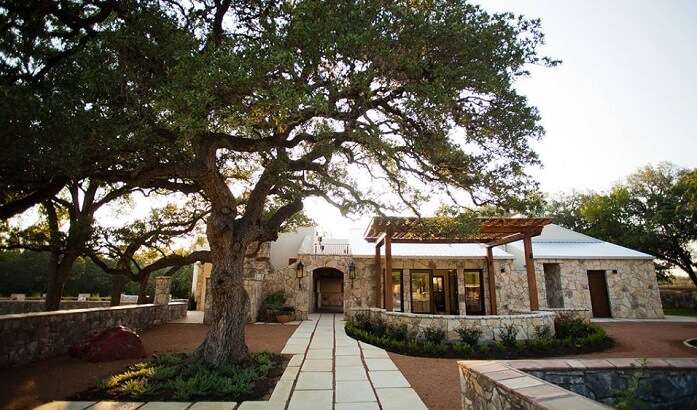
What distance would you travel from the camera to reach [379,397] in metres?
4.80

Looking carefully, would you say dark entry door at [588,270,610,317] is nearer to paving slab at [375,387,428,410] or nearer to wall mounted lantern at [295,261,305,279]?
wall mounted lantern at [295,261,305,279]

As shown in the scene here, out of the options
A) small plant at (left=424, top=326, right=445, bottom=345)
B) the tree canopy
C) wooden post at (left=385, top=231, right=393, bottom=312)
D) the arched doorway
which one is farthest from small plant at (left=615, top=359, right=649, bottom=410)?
the tree canopy

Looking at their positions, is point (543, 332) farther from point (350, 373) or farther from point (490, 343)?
point (350, 373)

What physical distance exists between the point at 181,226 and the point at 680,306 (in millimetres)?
29541

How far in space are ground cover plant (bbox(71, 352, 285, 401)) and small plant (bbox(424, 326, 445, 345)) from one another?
3.78 meters

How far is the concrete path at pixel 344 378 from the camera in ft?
15.0

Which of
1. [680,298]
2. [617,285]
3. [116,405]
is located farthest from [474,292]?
[680,298]

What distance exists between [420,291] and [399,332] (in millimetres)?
7003

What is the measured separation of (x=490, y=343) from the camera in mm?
8297

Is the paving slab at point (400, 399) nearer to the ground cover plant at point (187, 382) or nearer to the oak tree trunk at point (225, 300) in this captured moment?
the ground cover plant at point (187, 382)

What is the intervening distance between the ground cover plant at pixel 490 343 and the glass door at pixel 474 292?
578cm

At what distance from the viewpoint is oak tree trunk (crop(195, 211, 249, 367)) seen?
6242 mm

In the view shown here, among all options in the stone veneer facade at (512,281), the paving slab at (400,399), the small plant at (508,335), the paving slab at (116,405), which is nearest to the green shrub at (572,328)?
the small plant at (508,335)

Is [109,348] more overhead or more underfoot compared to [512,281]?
more underfoot
